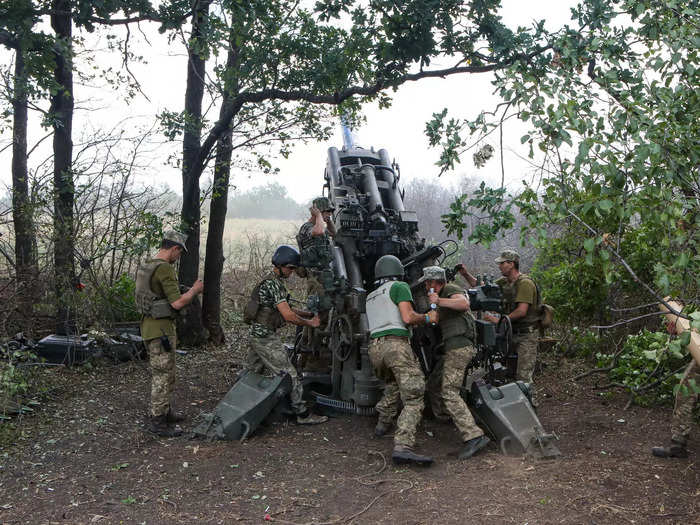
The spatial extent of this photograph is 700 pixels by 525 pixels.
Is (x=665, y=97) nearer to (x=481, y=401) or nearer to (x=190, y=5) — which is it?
(x=481, y=401)

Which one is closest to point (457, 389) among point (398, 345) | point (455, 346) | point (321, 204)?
point (455, 346)

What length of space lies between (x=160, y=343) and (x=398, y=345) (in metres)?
2.47

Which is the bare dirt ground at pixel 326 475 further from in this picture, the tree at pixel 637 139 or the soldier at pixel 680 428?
the tree at pixel 637 139

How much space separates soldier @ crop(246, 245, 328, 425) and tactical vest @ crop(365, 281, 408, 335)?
89cm

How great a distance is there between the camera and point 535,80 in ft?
13.3

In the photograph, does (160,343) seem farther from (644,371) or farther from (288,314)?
(644,371)

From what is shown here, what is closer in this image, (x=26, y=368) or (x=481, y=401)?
(x=481, y=401)

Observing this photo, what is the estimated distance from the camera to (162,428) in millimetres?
6426

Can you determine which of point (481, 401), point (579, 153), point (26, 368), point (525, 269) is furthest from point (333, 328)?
point (525, 269)

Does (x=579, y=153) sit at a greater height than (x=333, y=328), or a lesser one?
greater

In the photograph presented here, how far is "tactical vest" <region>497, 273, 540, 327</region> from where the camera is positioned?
23.9ft

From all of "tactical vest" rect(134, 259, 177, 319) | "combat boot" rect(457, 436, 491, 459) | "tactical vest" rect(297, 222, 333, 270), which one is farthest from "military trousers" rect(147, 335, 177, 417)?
"combat boot" rect(457, 436, 491, 459)

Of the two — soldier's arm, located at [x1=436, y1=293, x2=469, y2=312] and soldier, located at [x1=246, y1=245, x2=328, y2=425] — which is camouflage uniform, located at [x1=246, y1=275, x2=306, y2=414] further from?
soldier's arm, located at [x1=436, y1=293, x2=469, y2=312]

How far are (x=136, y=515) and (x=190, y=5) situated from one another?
5.76m
